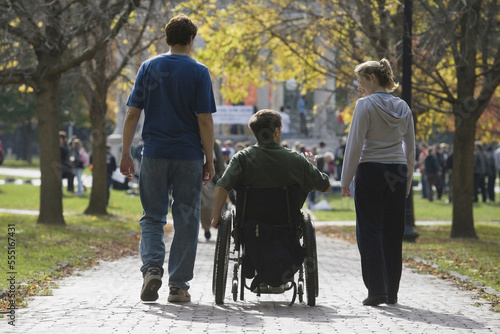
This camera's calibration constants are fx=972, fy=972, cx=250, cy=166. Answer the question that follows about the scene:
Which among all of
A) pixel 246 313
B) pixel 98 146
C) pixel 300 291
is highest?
pixel 98 146

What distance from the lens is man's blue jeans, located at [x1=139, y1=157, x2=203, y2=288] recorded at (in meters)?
7.12

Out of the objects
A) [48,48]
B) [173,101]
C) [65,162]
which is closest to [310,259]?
[173,101]

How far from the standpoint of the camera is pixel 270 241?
695cm

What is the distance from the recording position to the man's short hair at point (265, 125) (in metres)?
7.14

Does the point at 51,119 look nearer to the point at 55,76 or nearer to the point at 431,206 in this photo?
the point at 55,76

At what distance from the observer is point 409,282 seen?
952cm

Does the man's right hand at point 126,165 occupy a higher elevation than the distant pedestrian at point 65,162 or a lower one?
lower

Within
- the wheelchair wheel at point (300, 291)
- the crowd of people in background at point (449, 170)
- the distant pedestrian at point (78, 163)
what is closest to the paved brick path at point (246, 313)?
the wheelchair wheel at point (300, 291)

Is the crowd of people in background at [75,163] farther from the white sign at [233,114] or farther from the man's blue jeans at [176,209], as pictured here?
the man's blue jeans at [176,209]

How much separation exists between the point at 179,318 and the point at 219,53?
14.2 meters

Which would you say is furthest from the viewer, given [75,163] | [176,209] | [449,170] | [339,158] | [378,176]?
[339,158]

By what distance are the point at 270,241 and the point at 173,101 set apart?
1.25 meters

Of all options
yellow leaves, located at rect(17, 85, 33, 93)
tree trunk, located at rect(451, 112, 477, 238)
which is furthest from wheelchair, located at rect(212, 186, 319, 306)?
yellow leaves, located at rect(17, 85, 33, 93)

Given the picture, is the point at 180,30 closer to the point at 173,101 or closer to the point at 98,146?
the point at 173,101
